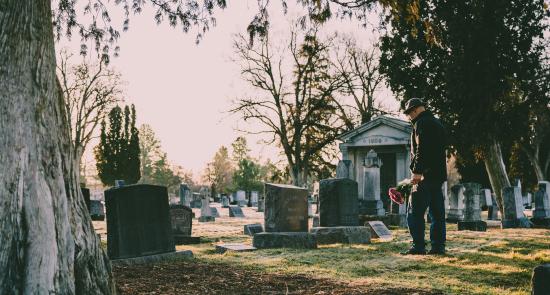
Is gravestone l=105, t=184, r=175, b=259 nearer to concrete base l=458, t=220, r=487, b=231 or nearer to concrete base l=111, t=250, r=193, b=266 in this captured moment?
concrete base l=111, t=250, r=193, b=266

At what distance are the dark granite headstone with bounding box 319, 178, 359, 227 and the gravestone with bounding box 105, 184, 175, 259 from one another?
3.72m

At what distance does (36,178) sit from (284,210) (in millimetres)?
5734

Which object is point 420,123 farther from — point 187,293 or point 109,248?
point 109,248

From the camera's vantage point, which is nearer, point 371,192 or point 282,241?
point 282,241

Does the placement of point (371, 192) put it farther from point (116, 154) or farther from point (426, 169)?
point (116, 154)

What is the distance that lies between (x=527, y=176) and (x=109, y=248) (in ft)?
109

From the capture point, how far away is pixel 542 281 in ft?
7.63

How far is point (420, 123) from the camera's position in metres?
5.88

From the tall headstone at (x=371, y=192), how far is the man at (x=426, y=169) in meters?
9.06

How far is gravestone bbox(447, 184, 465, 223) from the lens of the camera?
48.6ft

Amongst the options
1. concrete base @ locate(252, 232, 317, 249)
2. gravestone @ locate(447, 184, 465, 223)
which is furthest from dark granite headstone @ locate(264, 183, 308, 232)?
gravestone @ locate(447, 184, 465, 223)

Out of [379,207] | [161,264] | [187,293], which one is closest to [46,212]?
[187,293]

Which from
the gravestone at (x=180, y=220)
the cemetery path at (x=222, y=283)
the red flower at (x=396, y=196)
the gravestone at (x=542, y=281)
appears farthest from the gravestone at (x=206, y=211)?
the gravestone at (x=542, y=281)

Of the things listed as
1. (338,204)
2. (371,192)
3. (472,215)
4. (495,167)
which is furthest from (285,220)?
(495,167)
